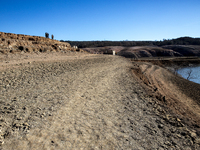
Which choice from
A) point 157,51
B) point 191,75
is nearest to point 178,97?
point 191,75

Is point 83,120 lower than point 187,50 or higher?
lower

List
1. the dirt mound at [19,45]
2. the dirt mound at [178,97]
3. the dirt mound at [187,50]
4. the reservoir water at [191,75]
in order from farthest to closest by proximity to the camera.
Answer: the dirt mound at [187,50] < the reservoir water at [191,75] < the dirt mound at [19,45] < the dirt mound at [178,97]

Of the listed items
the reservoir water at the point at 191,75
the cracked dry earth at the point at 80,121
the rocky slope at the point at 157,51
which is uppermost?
the rocky slope at the point at 157,51

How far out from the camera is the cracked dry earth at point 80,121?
317 cm

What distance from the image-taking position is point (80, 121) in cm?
405

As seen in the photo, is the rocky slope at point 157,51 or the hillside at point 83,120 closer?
the hillside at point 83,120

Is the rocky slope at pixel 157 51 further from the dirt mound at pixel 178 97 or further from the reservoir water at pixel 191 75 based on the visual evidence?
the dirt mound at pixel 178 97

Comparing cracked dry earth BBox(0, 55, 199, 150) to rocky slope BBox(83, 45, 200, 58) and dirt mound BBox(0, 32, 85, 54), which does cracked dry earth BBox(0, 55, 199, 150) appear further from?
rocky slope BBox(83, 45, 200, 58)

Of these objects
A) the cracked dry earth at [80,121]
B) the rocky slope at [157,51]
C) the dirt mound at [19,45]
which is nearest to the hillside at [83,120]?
the cracked dry earth at [80,121]

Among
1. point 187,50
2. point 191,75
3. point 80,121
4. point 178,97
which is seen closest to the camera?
point 80,121

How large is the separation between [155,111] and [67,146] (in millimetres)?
3702

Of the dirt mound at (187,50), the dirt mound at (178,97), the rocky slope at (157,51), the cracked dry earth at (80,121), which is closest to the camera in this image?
the cracked dry earth at (80,121)

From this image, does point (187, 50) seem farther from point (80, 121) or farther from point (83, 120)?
point (80, 121)

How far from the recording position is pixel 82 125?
3883 mm
